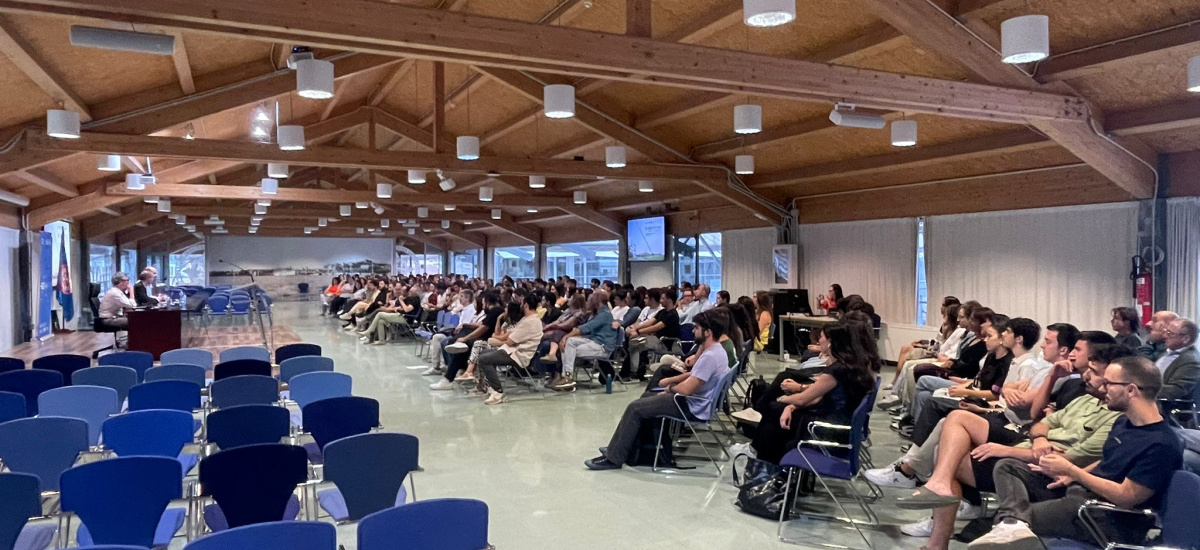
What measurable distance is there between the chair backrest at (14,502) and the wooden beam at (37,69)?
16.2 feet

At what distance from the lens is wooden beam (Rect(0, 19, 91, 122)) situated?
20.8 ft

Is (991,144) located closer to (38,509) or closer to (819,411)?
(819,411)

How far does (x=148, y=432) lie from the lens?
13.4ft

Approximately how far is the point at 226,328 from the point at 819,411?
16064mm

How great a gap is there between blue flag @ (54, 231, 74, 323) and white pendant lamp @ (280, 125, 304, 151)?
9807mm

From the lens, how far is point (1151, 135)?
7926mm

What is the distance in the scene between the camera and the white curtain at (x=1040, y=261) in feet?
28.4

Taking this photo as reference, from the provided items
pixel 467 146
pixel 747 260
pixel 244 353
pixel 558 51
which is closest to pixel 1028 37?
pixel 558 51

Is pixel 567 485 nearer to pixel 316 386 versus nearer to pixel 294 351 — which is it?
pixel 316 386

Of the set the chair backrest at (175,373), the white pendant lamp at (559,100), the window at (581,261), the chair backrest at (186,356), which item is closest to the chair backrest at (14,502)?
the chair backrest at (175,373)

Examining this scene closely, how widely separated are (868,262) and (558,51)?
316 inches

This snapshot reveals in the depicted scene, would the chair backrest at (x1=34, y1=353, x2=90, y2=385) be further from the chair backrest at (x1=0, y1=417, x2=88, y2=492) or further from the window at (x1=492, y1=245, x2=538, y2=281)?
the window at (x1=492, y1=245, x2=538, y2=281)

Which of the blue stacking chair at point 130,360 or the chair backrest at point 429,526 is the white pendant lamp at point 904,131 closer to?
the chair backrest at point 429,526

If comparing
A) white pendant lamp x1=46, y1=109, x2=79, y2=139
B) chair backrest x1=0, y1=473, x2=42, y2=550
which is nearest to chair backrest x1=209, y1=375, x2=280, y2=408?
chair backrest x1=0, y1=473, x2=42, y2=550
